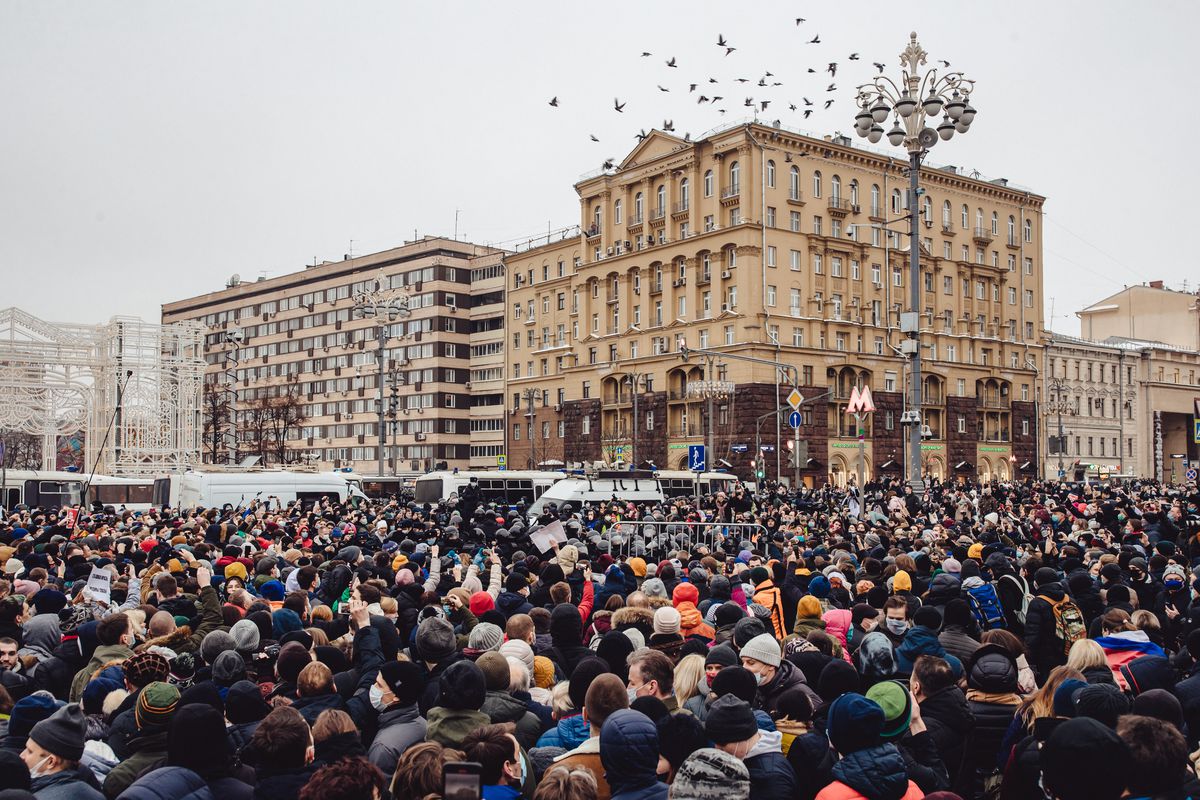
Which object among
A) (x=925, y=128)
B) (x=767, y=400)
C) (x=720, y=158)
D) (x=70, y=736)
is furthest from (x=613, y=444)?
(x=70, y=736)

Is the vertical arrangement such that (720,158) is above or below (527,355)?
above

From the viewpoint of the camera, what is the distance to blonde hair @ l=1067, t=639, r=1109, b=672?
627 cm

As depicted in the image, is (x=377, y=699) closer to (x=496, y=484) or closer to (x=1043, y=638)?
(x=1043, y=638)

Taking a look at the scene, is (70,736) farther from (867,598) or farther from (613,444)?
(613,444)

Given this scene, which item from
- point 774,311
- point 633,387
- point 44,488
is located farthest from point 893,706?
point 633,387

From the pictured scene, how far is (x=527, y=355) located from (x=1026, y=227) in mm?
40775

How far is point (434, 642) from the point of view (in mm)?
6770

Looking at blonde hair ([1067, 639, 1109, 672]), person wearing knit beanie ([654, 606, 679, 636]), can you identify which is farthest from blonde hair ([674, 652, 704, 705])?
blonde hair ([1067, 639, 1109, 672])

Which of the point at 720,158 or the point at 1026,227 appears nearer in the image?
the point at 720,158

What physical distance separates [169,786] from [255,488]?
30474 millimetres

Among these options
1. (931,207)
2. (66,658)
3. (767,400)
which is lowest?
(66,658)

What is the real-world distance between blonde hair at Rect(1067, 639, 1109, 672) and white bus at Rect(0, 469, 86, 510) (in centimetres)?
3867

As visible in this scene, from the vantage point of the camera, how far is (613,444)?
71312mm

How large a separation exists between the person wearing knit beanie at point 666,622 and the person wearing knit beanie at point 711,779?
318 cm
